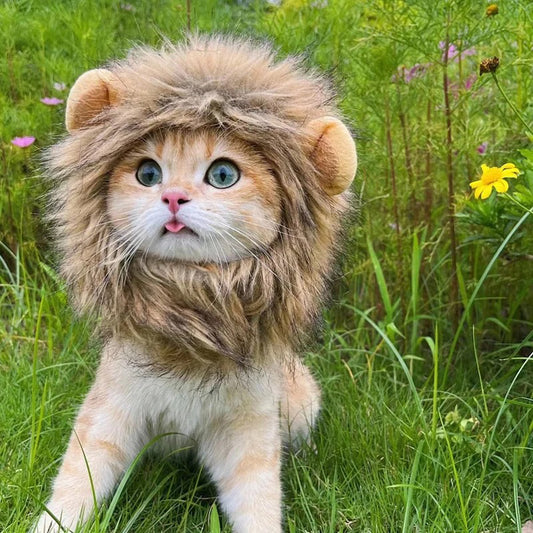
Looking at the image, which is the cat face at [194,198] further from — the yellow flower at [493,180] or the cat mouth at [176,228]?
the yellow flower at [493,180]

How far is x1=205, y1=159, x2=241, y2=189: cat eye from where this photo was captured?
3.92 feet

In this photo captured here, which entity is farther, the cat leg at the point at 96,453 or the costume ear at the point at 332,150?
the cat leg at the point at 96,453

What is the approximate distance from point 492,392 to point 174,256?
1.05m

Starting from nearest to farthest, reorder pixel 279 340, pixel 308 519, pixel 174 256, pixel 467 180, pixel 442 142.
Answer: pixel 174 256
pixel 279 340
pixel 308 519
pixel 442 142
pixel 467 180

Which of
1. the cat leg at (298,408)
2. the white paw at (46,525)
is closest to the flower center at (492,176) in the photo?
the cat leg at (298,408)

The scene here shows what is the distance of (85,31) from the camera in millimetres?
2229

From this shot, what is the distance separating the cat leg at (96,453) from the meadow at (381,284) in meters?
0.04

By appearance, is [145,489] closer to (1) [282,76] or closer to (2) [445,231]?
(1) [282,76]

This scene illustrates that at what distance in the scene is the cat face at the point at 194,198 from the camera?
117 cm

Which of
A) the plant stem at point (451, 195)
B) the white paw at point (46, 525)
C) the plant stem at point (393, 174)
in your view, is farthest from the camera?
the plant stem at point (393, 174)

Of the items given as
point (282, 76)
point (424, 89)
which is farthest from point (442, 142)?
point (282, 76)

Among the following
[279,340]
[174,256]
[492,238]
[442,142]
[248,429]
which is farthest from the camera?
[442,142]

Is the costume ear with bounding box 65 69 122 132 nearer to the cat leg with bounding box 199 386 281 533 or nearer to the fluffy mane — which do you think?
the fluffy mane

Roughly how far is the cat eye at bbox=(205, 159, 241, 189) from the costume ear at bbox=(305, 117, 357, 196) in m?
0.14
